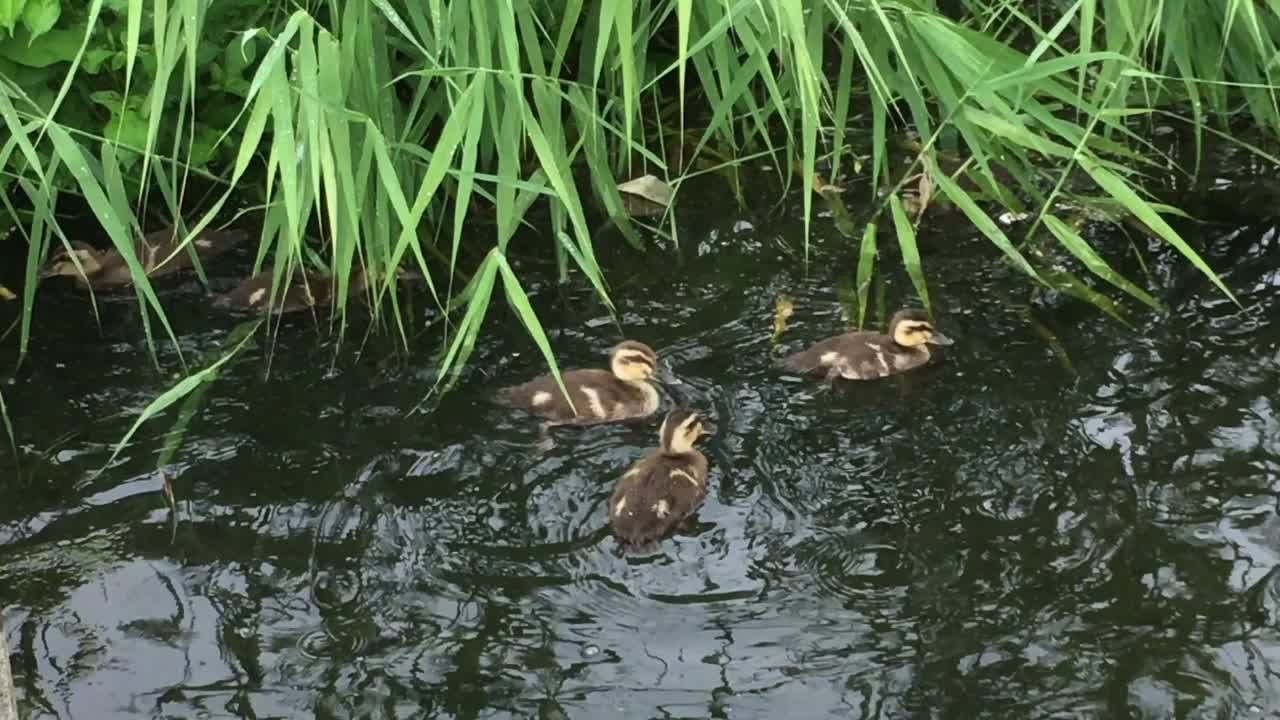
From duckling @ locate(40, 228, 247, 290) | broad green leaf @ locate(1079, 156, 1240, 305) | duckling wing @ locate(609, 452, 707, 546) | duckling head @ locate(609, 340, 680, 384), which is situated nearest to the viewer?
duckling wing @ locate(609, 452, 707, 546)

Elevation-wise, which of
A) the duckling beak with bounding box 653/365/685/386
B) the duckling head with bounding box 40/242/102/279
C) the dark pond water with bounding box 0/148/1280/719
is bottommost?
the dark pond water with bounding box 0/148/1280/719

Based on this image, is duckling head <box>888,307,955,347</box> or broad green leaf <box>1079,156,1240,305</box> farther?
duckling head <box>888,307,955,347</box>

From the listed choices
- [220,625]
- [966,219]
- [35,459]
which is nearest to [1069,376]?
[966,219]

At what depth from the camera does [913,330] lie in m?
4.41

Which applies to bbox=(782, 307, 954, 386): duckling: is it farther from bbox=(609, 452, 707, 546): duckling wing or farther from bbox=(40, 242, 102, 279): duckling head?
bbox=(40, 242, 102, 279): duckling head

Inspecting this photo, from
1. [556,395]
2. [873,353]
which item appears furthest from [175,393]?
[873,353]

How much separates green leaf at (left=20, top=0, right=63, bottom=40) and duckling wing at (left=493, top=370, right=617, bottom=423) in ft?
5.13

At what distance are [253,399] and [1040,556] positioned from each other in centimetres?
205

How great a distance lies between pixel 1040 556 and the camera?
144 inches

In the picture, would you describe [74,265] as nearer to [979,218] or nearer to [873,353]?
[873,353]

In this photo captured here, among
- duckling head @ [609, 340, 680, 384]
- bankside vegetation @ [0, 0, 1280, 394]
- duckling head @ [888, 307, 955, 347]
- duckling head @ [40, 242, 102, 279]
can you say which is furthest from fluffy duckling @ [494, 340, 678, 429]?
duckling head @ [40, 242, 102, 279]

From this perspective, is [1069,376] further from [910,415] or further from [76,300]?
[76,300]

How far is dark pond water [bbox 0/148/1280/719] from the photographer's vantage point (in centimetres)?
335

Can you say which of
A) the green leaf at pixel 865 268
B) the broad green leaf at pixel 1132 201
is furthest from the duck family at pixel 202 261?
the broad green leaf at pixel 1132 201
